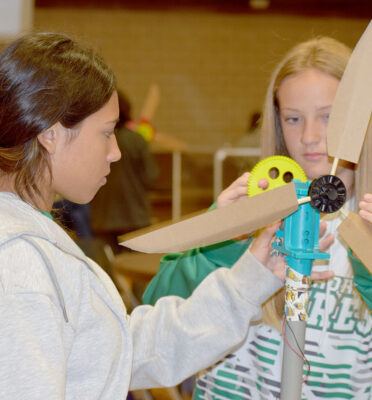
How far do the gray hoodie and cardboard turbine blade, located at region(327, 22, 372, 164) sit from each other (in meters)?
0.24

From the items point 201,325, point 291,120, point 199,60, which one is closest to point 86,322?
point 201,325

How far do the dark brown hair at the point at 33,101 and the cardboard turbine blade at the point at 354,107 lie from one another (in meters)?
0.37

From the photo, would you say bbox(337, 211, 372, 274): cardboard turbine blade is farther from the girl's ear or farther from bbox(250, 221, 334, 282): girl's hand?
the girl's ear

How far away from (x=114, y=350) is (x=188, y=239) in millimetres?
256

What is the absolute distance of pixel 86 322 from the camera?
2.56ft

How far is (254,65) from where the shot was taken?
811 cm

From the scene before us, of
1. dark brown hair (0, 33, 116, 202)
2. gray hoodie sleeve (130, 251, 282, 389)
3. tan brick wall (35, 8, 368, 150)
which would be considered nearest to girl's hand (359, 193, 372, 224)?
gray hoodie sleeve (130, 251, 282, 389)

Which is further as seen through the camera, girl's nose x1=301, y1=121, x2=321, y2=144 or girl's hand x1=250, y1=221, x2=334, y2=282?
girl's nose x1=301, y1=121, x2=321, y2=144

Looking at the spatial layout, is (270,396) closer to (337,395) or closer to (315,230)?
(337,395)

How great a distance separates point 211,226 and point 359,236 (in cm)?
18

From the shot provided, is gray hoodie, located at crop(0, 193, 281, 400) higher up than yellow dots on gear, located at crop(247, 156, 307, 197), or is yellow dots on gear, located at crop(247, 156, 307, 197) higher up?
yellow dots on gear, located at crop(247, 156, 307, 197)

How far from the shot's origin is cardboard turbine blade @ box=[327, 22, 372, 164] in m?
0.73

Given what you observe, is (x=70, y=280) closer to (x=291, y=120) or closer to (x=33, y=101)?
(x=33, y=101)

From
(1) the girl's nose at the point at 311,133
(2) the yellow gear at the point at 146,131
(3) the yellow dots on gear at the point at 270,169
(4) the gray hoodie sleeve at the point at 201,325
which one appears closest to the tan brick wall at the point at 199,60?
(2) the yellow gear at the point at 146,131
